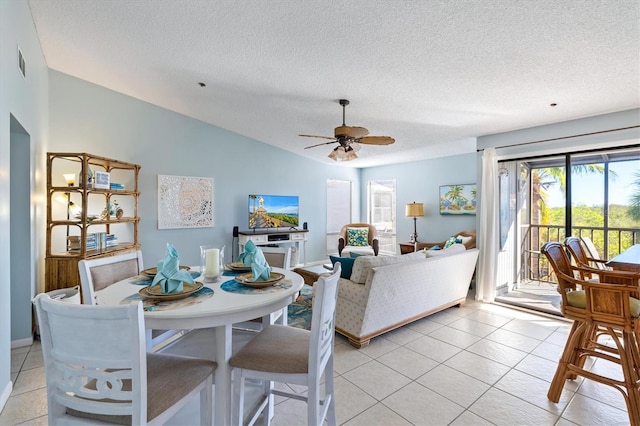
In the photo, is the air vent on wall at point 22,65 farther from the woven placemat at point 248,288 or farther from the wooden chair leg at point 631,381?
the wooden chair leg at point 631,381

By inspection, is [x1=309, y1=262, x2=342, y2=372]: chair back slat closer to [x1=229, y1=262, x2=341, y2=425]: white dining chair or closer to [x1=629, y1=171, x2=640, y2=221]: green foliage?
[x1=229, y1=262, x2=341, y2=425]: white dining chair

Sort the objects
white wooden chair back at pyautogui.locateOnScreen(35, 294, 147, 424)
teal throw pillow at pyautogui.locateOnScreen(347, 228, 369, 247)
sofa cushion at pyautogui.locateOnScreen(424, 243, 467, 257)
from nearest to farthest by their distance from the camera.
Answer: white wooden chair back at pyautogui.locateOnScreen(35, 294, 147, 424)
sofa cushion at pyautogui.locateOnScreen(424, 243, 467, 257)
teal throw pillow at pyautogui.locateOnScreen(347, 228, 369, 247)

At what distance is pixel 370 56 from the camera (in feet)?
8.02

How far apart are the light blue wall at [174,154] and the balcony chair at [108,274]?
8.35 feet

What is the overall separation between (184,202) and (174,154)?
2.54ft

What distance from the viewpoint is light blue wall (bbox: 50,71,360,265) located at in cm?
386

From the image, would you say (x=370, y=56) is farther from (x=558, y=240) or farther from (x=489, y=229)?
(x=558, y=240)

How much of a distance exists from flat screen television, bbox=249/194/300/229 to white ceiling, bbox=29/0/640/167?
6.35ft

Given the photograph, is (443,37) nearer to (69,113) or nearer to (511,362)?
(511,362)

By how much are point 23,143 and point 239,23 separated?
2.26 m

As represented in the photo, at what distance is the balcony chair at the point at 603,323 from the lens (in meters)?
1.79

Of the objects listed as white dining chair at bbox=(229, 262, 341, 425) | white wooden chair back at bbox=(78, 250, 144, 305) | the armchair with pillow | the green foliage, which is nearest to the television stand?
the armchair with pillow

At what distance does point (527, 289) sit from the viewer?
445 centimetres

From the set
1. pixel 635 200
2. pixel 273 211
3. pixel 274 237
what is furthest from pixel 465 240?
pixel 273 211
